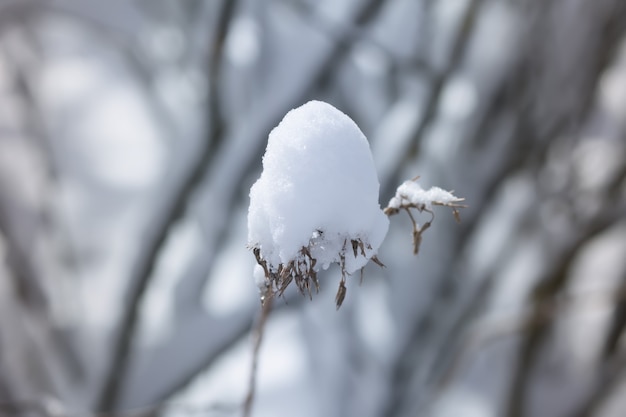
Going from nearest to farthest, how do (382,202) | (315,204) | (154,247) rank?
(315,204), (154,247), (382,202)

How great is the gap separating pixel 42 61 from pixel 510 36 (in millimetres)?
1278

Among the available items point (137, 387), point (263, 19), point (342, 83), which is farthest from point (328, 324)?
point (263, 19)

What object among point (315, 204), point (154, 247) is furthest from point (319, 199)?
point (154, 247)

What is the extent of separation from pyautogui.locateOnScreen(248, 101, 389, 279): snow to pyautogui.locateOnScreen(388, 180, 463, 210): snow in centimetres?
2

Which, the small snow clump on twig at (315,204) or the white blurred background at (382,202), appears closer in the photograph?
the small snow clump on twig at (315,204)

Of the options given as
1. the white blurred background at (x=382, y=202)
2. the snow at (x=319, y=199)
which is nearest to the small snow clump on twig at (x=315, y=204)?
the snow at (x=319, y=199)

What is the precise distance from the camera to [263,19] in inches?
53.0

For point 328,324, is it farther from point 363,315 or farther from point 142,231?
point 142,231

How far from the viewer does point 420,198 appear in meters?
0.35

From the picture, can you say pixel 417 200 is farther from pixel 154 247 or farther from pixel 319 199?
pixel 154 247

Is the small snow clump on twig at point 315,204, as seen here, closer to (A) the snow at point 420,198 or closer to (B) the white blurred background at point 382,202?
(A) the snow at point 420,198

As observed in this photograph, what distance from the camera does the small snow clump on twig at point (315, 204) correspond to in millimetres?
321

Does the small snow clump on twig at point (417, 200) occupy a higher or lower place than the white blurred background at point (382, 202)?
lower

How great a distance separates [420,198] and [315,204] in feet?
0.23
